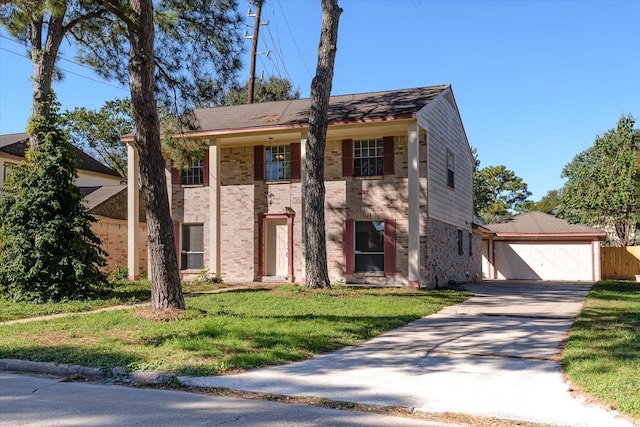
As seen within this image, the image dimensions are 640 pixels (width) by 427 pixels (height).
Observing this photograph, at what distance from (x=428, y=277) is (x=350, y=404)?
527 inches

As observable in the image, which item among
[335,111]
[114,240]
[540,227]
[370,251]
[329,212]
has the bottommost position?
[370,251]

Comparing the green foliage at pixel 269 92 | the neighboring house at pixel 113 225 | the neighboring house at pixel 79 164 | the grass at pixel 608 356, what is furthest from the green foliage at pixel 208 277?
the green foliage at pixel 269 92

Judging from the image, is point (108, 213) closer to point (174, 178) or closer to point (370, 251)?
point (174, 178)

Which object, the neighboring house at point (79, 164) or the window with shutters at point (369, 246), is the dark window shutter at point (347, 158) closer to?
the window with shutters at point (369, 246)

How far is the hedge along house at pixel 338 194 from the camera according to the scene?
19031 millimetres

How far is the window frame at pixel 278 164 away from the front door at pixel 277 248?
1608mm

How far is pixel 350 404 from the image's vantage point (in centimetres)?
604

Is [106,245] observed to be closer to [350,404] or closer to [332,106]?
[332,106]

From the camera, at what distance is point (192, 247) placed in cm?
2166

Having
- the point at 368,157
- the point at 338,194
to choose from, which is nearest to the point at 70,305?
the point at 338,194

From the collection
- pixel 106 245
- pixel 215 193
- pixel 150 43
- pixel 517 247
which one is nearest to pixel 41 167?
pixel 150 43

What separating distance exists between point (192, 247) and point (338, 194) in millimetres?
5837

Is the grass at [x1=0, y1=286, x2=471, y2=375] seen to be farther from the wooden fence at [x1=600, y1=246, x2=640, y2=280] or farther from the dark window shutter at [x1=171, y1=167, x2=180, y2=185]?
the wooden fence at [x1=600, y1=246, x2=640, y2=280]

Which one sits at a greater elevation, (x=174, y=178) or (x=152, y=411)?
(x=174, y=178)
